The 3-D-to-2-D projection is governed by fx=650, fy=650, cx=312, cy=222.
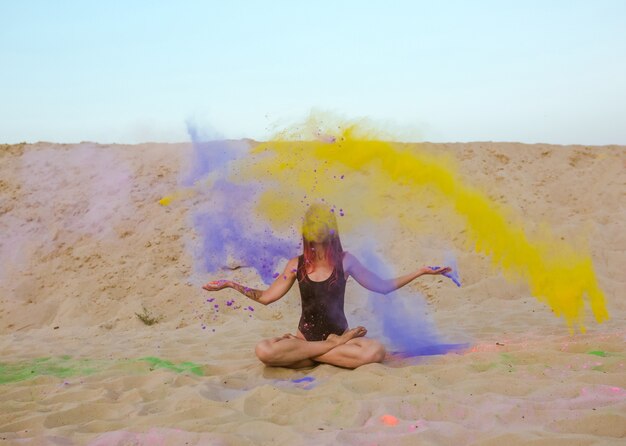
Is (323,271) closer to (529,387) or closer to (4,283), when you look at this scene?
(529,387)

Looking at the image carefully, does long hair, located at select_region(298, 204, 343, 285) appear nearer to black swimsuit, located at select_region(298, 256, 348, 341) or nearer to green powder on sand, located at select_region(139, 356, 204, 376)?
black swimsuit, located at select_region(298, 256, 348, 341)

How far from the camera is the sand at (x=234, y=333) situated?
3268mm

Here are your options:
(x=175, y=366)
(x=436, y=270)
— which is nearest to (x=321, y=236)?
(x=436, y=270)

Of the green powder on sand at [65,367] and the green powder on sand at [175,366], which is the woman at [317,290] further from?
the green powder on sand at [65,367]

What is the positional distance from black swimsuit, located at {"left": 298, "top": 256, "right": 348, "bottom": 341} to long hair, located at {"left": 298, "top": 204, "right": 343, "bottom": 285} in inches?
1.7

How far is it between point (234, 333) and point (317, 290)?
2107 millimetres

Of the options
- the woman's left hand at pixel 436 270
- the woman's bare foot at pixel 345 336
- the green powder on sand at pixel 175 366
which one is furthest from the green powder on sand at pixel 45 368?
the woman's left hand at pixel 436 270

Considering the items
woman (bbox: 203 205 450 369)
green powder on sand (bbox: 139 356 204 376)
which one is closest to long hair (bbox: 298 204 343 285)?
woman (bbox: 203 205 450 369)

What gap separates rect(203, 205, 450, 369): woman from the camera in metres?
4.46

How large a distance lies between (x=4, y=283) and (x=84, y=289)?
1.50m

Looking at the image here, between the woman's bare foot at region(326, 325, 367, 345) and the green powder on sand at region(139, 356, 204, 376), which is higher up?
the woman's bare foot at region(326, 325, 367, 345)

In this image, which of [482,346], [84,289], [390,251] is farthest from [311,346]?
[84,289]

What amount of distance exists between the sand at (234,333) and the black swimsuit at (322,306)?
0.34m

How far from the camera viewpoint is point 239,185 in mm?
6762
